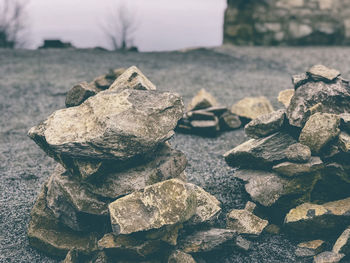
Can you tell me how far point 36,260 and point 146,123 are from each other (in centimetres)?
132

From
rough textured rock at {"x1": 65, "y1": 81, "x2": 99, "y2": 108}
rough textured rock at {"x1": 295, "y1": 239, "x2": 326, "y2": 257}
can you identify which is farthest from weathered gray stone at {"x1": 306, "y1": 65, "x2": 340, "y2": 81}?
rough textured rock at {"x1": 65, "y1": 81, "x2": 99, "y2": 108}

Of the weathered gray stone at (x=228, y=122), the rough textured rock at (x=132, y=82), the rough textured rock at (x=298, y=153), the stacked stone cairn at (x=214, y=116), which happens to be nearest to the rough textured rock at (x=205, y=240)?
the rough textured rock at (x=298, y=153)

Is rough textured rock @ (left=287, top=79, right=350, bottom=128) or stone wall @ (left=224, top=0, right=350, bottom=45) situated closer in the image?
rough textured rock @ (left=287, top=79, right=350, bottom=128)

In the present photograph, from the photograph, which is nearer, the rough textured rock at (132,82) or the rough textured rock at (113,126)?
the rough textured rock at (113,126)

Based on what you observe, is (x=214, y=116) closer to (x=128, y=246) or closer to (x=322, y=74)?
(x=322, y=74)

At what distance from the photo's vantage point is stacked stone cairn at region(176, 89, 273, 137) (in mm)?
5141

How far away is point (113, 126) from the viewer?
269 cm

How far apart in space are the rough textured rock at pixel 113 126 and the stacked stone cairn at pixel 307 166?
89 cm

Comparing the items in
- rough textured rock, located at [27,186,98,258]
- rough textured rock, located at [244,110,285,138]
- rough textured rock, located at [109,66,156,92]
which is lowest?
rough textured rock, located at [27,186,98,258]

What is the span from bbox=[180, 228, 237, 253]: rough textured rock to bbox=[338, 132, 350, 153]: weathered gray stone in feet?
3.65

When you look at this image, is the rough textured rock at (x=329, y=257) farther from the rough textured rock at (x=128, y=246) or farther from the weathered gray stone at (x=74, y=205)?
the weathered gray stone at (x=74, y=205)

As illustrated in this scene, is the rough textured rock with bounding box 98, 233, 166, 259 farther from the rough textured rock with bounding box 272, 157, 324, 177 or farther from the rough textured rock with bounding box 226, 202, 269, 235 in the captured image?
the rough textured rock with bounding box 272, 157, 324, 177

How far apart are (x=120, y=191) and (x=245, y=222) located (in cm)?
102

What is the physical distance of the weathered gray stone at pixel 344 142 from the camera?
305cm
